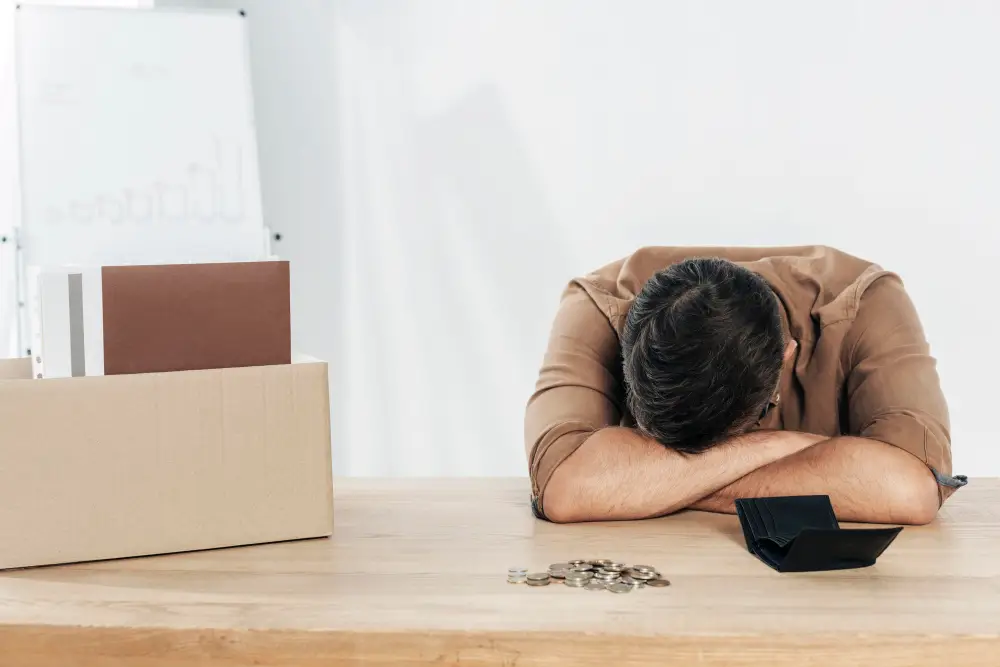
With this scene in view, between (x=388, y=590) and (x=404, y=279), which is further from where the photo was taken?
(x=404, y=279)

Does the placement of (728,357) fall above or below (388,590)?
above

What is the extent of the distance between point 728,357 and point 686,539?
25cm

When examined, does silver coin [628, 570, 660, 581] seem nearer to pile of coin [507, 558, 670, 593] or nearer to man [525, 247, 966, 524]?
pile of coin [507, 558, 670, 593]

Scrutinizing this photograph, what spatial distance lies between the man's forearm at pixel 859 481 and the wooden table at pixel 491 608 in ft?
0.20

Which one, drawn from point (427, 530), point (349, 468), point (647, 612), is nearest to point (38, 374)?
point (427, 530)

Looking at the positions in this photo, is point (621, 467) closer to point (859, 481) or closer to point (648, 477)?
point (648, 477)

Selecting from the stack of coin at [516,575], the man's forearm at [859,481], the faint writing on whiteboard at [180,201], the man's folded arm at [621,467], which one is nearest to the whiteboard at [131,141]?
the faint writing on whiteboard at [180,201]

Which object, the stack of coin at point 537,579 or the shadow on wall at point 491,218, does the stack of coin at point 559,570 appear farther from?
the shadow on wall at point 491,218

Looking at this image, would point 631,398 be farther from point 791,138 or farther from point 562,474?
point 791,138

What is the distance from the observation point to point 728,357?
1255mm

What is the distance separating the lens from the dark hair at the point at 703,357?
4.11ft

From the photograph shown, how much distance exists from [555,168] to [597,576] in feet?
4.97

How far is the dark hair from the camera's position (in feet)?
4.11

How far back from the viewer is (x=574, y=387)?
1.47 metres
